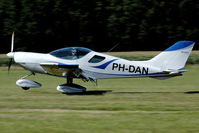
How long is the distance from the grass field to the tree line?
20.3 meters

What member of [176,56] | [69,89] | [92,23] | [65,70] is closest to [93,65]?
[65,70]

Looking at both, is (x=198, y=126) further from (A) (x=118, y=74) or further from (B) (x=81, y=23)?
(B) (x=81, y=23)

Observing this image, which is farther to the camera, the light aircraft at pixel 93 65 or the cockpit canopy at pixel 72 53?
the cockpit canopy at pixel 72 53

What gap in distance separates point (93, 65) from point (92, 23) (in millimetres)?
22503

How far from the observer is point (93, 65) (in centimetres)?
1234

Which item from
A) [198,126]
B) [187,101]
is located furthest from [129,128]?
[187,101]

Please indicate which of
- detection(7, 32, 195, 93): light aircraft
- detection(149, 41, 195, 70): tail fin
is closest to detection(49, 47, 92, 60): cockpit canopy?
detection(7, 32, 195, 93): light aircraft

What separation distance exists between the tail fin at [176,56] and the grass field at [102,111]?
105cm

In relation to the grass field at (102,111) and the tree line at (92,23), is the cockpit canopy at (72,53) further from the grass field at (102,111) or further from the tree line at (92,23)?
the tree line at (92,23)

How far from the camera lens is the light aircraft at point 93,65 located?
11977 millimetres

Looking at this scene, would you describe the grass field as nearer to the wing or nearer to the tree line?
the wing

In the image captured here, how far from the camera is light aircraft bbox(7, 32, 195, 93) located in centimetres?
1198

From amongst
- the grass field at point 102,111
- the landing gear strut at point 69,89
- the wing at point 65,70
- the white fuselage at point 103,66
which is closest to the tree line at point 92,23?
the grass field at point 102,111

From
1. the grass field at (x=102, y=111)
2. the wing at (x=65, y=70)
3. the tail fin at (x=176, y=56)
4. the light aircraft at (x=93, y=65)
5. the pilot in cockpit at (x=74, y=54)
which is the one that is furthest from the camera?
the pilot in cockpit at (x=74, y=54)
